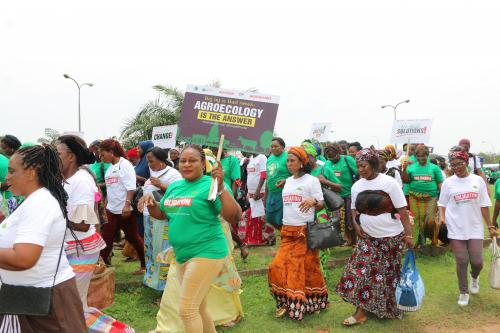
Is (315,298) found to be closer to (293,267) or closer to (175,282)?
(293,267)

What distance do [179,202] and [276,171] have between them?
3607mm

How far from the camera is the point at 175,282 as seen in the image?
477cm

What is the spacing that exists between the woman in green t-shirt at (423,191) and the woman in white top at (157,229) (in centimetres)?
448

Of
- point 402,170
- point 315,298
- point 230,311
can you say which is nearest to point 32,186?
point 230,311

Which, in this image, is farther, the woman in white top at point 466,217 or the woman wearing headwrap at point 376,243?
the woman in white top at point 466,217

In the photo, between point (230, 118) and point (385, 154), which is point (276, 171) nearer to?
point (385, 154)

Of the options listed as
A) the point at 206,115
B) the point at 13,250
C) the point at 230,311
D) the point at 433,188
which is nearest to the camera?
the point at 13,250

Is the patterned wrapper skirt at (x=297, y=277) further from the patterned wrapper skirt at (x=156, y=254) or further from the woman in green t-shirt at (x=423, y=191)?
the woman in green t-shirt at (x=423, y=191)

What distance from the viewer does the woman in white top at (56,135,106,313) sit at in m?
3.75

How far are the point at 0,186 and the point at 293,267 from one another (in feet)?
12.8

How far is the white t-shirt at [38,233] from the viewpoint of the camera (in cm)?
245

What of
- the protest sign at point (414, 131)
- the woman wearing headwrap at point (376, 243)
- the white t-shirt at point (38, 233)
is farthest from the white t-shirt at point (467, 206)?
the white t-shirt at point (38, 233)

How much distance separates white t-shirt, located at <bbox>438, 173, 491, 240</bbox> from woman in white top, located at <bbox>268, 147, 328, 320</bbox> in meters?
1.88

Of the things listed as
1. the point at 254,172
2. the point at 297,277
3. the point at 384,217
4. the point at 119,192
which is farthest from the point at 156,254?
the point at 254,172
